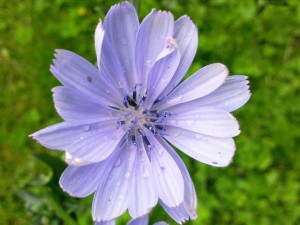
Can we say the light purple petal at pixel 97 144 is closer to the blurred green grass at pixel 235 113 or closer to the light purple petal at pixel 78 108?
the light purple petal at pixel 78 108

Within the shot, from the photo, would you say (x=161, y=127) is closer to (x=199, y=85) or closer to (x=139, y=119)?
(x=139, y=119)

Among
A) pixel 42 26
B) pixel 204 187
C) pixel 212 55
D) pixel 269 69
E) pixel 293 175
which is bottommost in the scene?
pixel 293 175

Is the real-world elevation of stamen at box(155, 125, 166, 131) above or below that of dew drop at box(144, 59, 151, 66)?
below

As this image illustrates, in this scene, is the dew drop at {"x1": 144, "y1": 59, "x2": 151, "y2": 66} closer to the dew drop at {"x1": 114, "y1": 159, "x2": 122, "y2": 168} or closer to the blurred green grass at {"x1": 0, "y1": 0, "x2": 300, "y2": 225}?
the dew drop at {"x1": 114, "y1": 159, "x2": 122, "y2": 168}

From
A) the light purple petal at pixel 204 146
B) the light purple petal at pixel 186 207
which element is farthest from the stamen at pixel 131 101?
the light purple petal at pixel 186 207

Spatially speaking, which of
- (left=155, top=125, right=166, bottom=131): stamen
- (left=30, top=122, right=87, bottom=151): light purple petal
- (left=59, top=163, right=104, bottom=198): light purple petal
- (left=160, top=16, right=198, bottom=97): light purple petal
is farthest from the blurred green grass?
(left=30, top=122, right=87, bottom=151): light purple petal

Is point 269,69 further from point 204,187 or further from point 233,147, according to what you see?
point 233,147

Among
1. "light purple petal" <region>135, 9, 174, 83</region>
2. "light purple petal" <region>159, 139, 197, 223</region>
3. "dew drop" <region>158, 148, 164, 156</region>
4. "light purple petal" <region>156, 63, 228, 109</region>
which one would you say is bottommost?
"light purple petal" <region>159, 139, 197, 223</region>

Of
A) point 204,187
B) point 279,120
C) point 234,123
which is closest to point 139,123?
point 234,123
